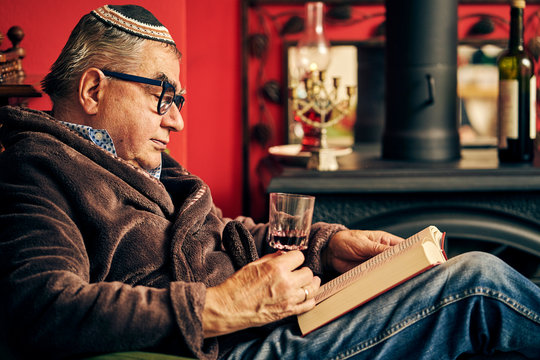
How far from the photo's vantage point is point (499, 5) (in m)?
3.29

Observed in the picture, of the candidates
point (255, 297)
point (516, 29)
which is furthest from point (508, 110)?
point (255, 297)

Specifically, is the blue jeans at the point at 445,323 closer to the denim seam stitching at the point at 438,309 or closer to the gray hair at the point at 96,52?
the denim seam stitching at the point at 438,309

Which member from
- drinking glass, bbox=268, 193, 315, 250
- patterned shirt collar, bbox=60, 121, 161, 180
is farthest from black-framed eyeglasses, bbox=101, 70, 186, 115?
drinking glass, bbox=268, 193, 315, 250

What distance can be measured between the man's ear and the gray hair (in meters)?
0.02

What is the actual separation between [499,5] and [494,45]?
216 mm

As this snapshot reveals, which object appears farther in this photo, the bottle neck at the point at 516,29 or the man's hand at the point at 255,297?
the bottle neck at the point at 516,29

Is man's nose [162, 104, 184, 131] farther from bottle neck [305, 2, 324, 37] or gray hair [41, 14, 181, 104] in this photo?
bottle neck [305, 2, 324, 37]

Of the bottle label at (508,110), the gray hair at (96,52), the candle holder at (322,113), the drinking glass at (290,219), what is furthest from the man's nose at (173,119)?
the bottle label at (508,110)

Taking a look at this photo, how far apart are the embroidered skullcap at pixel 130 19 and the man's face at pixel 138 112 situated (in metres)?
0.03

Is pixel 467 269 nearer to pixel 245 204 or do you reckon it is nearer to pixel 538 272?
pixel 538 272

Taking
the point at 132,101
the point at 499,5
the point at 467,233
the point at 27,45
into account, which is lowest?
the point at 467,233

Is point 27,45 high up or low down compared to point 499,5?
down

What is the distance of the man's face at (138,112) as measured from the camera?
1.37 meters

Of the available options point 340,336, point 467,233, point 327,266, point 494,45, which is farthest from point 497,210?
point 494,45
